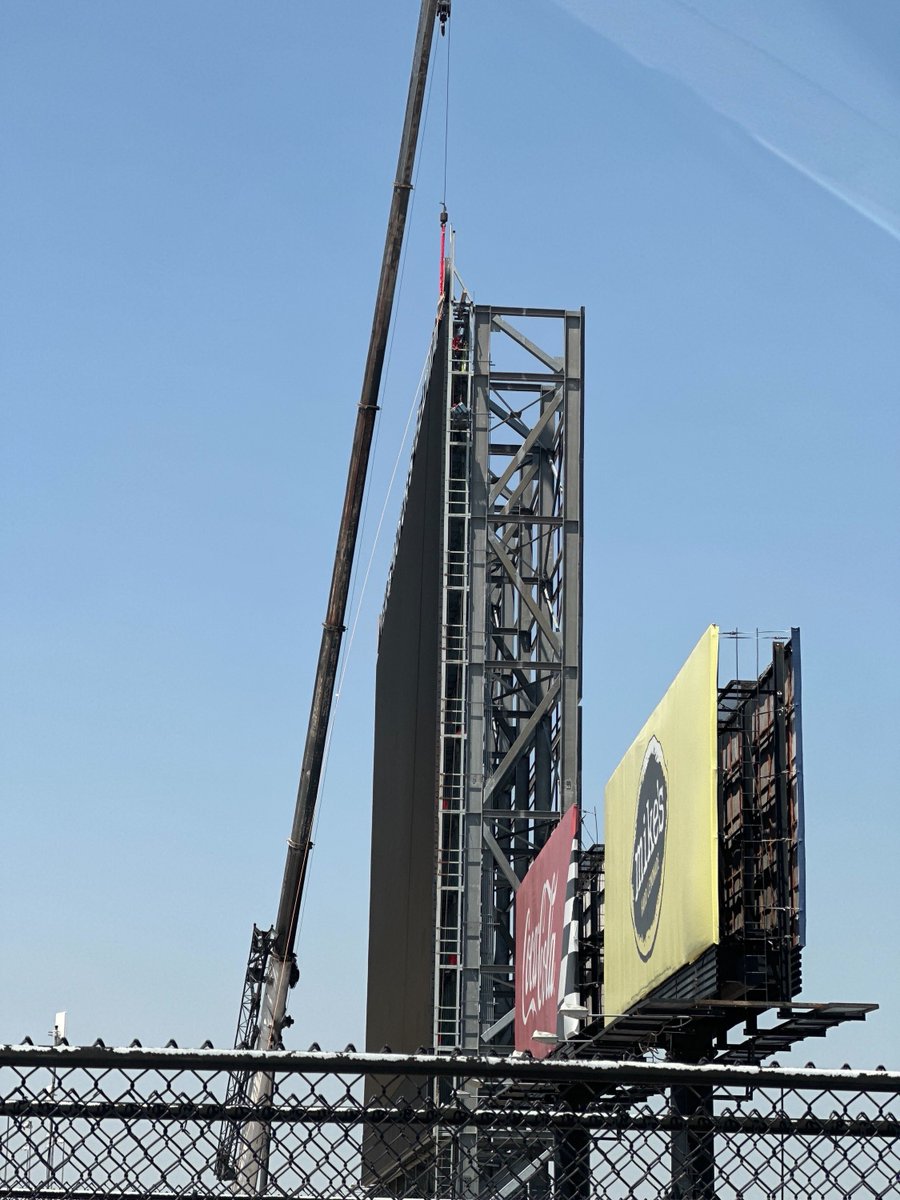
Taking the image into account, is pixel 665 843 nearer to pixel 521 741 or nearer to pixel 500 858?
pixel 500 858

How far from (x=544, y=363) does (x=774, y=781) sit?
12580 mm

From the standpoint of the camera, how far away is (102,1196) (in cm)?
461

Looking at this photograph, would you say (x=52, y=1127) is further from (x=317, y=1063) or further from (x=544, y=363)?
(x=544, y=363)

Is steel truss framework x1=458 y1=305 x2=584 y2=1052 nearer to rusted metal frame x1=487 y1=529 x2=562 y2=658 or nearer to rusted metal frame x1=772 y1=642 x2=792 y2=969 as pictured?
rusted metal frame x1=487 y1=529 x2=562 y2=658

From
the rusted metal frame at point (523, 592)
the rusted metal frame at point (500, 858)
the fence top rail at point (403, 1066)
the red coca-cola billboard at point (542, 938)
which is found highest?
the rusted metal frame at point (523, 592)

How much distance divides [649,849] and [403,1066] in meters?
14.0

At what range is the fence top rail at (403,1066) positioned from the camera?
426 centimetres

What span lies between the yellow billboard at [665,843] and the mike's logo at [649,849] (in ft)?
0.03

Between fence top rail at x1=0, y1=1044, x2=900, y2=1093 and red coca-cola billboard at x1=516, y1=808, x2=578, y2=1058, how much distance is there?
14.3 m

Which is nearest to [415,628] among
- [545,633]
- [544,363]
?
[545,633]

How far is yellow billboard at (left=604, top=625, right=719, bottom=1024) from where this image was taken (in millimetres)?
15664

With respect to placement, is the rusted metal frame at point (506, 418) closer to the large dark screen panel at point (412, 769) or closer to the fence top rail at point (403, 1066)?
the large dark screen panel at point (412, 769)

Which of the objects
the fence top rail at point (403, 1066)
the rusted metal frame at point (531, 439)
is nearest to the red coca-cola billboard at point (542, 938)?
the rusted metal frame at point (531, 439)

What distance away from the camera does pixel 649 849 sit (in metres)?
18.0
